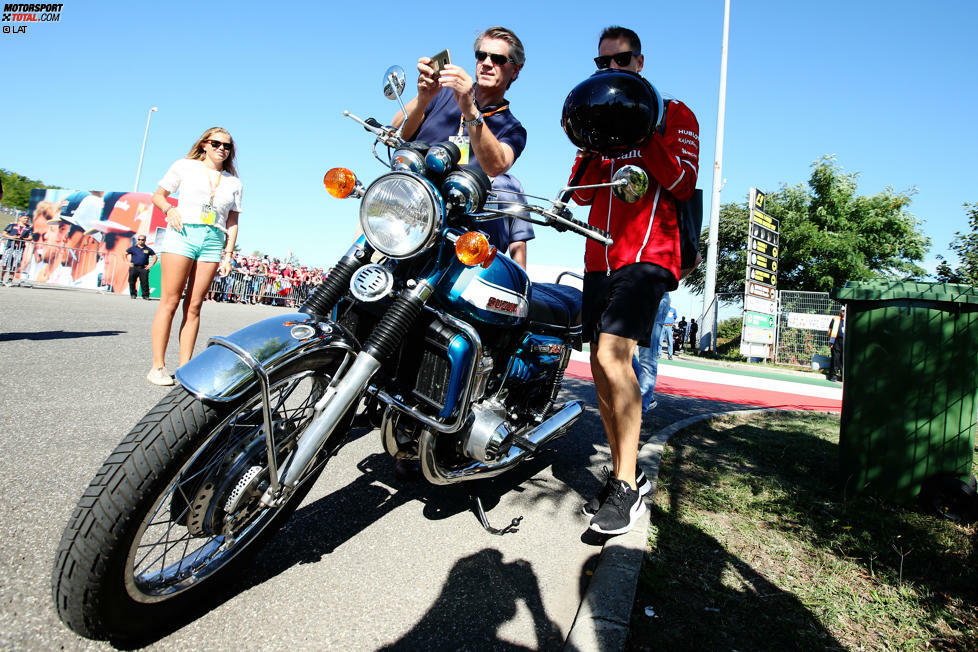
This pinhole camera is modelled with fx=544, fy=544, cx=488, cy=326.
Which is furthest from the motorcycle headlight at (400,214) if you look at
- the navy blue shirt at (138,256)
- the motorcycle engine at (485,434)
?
the navy blue shirt at (138,256)

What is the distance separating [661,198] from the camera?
7.98ft

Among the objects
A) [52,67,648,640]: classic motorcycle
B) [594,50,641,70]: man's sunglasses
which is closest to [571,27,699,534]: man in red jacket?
[594,50,641,70]: man's sunglasses

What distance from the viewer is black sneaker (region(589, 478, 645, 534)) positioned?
2.16 metres

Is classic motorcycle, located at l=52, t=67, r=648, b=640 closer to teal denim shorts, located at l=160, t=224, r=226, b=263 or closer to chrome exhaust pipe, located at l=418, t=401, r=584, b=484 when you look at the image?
chrome exhaust pipe, located at l=418, t=401, r=584, b=484

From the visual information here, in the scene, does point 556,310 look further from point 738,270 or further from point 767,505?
point 738,270

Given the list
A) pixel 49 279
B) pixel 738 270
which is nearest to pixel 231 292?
pixel 49 279

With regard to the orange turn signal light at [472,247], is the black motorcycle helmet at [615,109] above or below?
above

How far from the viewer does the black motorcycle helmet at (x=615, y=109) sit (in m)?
2.03

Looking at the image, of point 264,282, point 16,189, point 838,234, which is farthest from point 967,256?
point 16,189

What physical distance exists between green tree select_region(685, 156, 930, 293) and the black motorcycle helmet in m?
33.1

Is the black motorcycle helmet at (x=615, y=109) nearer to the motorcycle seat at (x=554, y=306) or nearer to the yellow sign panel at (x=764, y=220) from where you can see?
the motorcycle seat at (x=554, y=306)

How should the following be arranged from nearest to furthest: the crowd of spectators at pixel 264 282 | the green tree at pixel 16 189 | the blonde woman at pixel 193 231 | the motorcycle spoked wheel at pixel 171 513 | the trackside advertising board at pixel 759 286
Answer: the motorcycle spoked wheel at pixel 171 513 < the blonde woman at pixel 193 231 < the trackside advertising board at pixel 759 286 < the crowd of spectators at pixel 264 282 < the green tree at pixel 16 189

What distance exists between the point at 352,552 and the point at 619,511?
41.6 inches

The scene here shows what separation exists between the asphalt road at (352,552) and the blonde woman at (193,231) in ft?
1.73
